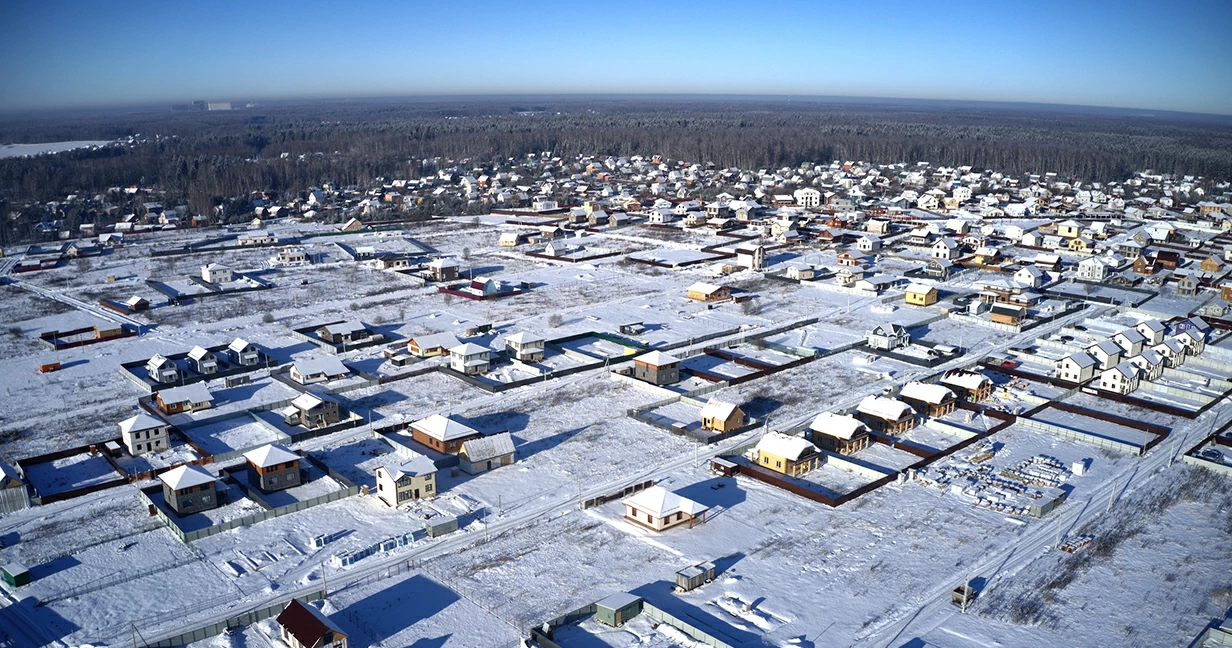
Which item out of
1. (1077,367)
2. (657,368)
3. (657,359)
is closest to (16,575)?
(657,368)

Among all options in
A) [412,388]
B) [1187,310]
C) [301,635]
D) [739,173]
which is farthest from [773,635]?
[739,173]

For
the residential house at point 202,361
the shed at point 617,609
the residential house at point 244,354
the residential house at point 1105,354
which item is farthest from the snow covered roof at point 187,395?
the residential house at point 1105,354

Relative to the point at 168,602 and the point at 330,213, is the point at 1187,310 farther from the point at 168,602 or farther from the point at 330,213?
the point at 330,213

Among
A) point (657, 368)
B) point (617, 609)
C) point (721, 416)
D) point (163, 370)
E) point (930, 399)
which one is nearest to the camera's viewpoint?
point (617, 609)

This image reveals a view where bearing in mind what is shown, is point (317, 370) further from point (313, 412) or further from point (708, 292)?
point (708, 292)

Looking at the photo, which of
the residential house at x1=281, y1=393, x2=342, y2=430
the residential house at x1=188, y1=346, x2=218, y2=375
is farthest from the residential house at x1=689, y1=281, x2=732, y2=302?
the residential house at x1=188, y1=346, x2=218, y2=375
